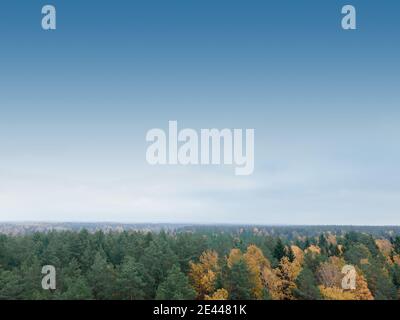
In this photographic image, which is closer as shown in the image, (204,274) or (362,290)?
(362,290)

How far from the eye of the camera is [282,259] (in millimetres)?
46188

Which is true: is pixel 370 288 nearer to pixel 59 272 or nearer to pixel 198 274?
pixel 198 274

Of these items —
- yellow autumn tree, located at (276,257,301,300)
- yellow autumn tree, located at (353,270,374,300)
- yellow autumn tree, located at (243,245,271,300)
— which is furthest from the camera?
yellow autumn tree, located at (276,257,301,300)

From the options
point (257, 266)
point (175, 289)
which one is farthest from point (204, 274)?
point (175, 289)

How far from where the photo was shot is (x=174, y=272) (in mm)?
34406

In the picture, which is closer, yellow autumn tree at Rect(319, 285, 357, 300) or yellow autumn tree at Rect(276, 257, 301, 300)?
yellow autumn tree at Rect(319, 285, 357, 300)

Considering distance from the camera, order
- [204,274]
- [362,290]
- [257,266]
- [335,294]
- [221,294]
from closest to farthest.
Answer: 1. [335,294]
2. [221,294]
3. [362,290]
4. [204,274]
5. [257,266]

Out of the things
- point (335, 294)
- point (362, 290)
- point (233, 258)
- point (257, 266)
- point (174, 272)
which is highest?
point (174, 272)

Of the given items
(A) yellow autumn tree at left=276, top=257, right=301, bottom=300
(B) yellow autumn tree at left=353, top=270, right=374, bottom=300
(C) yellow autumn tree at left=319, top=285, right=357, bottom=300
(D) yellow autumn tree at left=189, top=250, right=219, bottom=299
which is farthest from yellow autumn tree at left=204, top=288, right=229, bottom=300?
(B) yellow autumn tree at left=353, top=270, right=374, bottom=300

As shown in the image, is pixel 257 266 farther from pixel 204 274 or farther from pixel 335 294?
pixel 335 294

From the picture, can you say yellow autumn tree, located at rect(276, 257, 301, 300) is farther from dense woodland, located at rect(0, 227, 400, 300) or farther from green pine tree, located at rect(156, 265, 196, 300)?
green pine tree, located at rect(156, 265, 196, 300)

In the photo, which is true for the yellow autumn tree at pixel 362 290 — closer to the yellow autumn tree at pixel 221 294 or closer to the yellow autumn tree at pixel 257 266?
the yellow autumn tree at pixel 257 266

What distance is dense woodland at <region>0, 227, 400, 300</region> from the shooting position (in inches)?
1260
